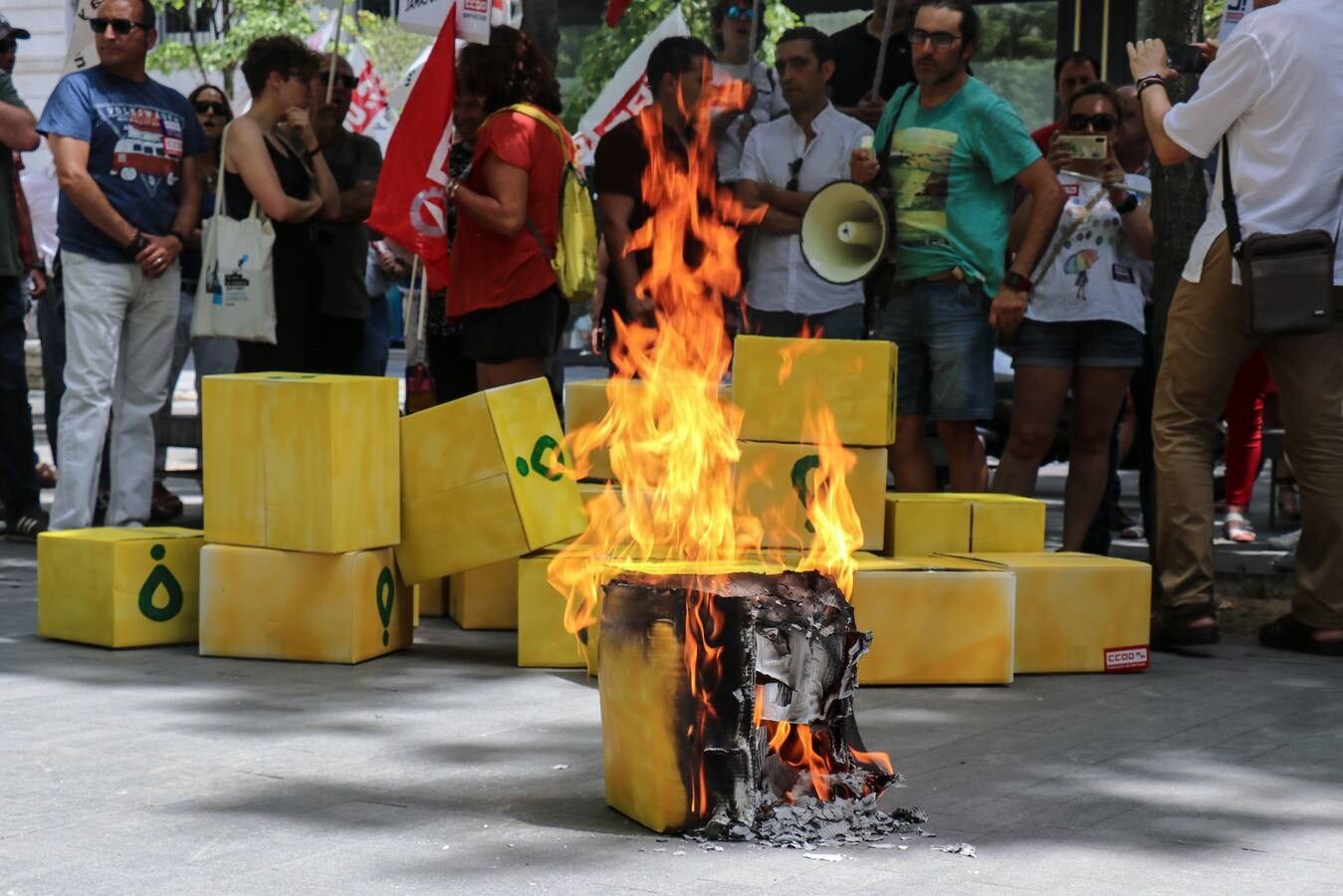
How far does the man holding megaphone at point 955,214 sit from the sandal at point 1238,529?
3.32 metres

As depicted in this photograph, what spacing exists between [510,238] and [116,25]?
2114 millimetres

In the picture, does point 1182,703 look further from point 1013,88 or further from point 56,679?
point 1013,88

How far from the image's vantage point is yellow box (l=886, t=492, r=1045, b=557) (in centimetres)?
622

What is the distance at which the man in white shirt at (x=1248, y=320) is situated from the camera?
5945mm

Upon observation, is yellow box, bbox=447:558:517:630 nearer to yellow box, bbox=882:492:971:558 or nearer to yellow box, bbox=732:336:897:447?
yellow box, bbox=732:336:897:447

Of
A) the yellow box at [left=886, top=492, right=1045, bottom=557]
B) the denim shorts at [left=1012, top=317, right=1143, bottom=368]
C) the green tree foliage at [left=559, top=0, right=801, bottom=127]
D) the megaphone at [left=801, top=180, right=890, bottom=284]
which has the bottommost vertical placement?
the yellow box at [left=886, top=492, right=1045, bottom=557]

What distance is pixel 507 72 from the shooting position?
6.89 metres

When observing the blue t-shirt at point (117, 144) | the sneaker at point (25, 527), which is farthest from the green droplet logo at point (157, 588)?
the sneaker at point (25, 527)

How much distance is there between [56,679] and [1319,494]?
13.2 feet

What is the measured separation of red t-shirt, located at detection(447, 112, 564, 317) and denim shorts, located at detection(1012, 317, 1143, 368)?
6.17 ft

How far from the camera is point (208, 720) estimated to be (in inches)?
A: 193

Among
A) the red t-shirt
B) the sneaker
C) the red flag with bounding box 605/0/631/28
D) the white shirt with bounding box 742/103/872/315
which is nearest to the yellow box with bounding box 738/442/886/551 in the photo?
the red t-shirt

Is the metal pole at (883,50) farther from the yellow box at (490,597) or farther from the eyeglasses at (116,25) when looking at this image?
the eyeglasses at (116,25)

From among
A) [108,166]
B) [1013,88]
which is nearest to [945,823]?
[108,166]
